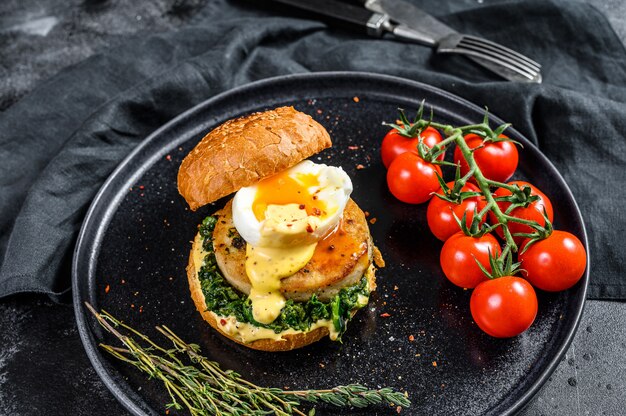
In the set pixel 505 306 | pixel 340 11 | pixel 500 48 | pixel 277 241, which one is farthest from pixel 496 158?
pixel 340 11

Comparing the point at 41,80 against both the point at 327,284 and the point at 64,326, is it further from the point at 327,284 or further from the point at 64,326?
the point at 327,284

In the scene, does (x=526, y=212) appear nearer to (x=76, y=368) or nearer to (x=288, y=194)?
(x=288, y=194)

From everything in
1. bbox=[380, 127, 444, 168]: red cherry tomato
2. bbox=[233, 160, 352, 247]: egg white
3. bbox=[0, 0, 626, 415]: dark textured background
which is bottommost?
bbox=[0, 0, 626, 415]: dark textured background

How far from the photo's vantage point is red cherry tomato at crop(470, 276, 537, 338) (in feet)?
14.0

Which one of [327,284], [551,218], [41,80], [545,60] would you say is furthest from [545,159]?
[41,80]

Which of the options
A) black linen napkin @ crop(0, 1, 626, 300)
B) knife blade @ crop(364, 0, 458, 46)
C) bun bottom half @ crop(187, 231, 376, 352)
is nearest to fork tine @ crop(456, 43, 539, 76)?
black linen napkin @ crop(0, 1, 626, 300)

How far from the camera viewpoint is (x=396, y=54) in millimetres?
6434

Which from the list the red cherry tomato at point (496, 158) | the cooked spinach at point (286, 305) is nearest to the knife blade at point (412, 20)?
the red cherry tomato at point (496, 158)

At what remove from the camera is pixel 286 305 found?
442 cm

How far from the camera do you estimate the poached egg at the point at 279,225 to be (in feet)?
14.2

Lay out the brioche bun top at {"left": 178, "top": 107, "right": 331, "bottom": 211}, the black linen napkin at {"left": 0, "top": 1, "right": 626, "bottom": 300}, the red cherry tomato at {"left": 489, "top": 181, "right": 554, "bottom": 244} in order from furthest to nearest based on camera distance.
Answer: the black linen napkin at {"left": 0, "top": 1, "right": 626, "bottom": 300} < the red cherry tomato at {"left": 489, "top": 181, "right": 554, "bottom": 244} < the brioche bun top at {"left": 178, "top": 107, "right": 331, "bottom": 211}

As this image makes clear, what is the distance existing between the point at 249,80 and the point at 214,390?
10.5 feet

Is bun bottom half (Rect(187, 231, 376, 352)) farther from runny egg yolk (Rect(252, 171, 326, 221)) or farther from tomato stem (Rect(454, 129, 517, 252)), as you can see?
tomato stem (Rect(454, 129, 517, 252))

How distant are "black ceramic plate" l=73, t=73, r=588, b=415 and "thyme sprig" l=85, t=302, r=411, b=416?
125 mm
